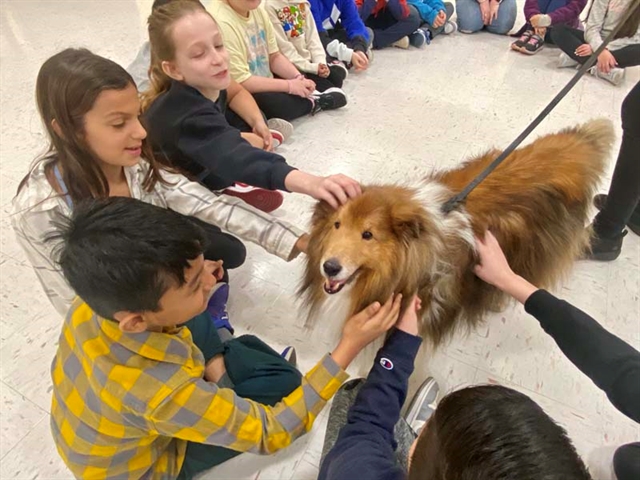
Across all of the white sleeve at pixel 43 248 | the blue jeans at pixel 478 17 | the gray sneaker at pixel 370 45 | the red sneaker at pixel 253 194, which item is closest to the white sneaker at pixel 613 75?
the blue jeans at pixel 478 17

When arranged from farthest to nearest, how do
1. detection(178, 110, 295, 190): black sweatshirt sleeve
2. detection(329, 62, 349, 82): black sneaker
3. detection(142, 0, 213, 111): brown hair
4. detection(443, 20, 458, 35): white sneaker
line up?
detection(443, 20, 458, 35): white sneaker < detection(329, 62, 349, 82): black sneaker < detection(142, 0, 213, 111): brown hair < detection(178, 110, 295, 190): black sweatshirt sleeve

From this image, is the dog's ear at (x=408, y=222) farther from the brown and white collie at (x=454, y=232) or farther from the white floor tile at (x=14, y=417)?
the white floor tile at (x=14, y=417)

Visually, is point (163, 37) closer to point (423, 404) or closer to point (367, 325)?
point (367, 325)

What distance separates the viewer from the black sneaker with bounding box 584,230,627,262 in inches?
76.0

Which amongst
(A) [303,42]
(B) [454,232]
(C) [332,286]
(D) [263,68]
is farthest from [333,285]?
(A) [303,42]

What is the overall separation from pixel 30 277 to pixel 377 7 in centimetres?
311

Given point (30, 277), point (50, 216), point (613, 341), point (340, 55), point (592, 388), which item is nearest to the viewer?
point (613, 341)

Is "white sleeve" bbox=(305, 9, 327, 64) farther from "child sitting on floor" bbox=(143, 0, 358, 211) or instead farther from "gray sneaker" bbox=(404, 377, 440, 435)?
"gray sneaker" bbox=(404, 377, 440, 435)

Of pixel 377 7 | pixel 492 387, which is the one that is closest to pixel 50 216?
pixel 492 387

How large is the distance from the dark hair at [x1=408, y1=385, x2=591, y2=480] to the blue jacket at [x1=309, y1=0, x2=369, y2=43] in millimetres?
3125

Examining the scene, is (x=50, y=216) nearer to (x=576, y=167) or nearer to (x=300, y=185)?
(x=300, y=185)

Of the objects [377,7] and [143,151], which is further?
[377,7]

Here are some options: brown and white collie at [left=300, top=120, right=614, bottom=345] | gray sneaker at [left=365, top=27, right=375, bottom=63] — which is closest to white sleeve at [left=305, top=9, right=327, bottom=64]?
gray sneaker at [left=365, top=27, right=375, bottom=63]

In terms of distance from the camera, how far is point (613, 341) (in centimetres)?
108
